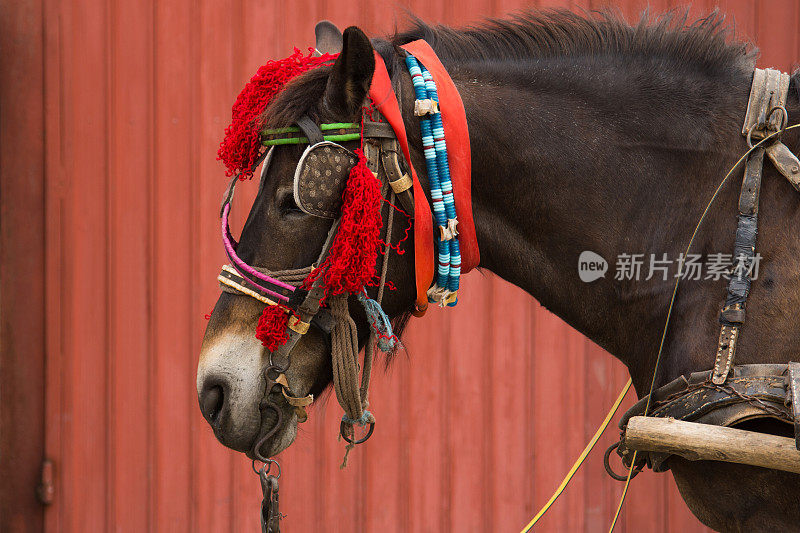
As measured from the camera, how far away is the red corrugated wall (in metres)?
2.76

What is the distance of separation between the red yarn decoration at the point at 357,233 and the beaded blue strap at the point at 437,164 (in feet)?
0.37

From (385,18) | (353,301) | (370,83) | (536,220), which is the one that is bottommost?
(353,301)

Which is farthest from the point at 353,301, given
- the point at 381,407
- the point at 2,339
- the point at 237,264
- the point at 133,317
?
the point at 2,339

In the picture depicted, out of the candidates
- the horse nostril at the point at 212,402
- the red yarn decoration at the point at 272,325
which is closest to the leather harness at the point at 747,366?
the red yarn decoration at the point at 272,325

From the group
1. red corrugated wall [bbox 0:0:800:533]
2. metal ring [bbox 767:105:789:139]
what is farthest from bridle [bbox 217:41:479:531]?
red corrugated wall [bbox 0:0:800:533]

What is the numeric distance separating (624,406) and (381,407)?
3.57 feet

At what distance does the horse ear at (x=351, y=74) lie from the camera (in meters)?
1.05

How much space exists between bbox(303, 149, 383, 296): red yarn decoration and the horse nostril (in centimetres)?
29

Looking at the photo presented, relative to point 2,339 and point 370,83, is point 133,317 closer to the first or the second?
point 2,339

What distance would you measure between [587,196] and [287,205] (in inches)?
22.9

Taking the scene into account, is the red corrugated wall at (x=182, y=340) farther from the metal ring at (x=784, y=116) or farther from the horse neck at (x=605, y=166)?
the metal ring at (x=784, y=116)

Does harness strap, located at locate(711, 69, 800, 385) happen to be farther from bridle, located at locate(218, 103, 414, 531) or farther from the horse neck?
bridle, located at locate(218, 103, 414, 531)

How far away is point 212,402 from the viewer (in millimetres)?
1152

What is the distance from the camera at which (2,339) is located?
9.16 ft
